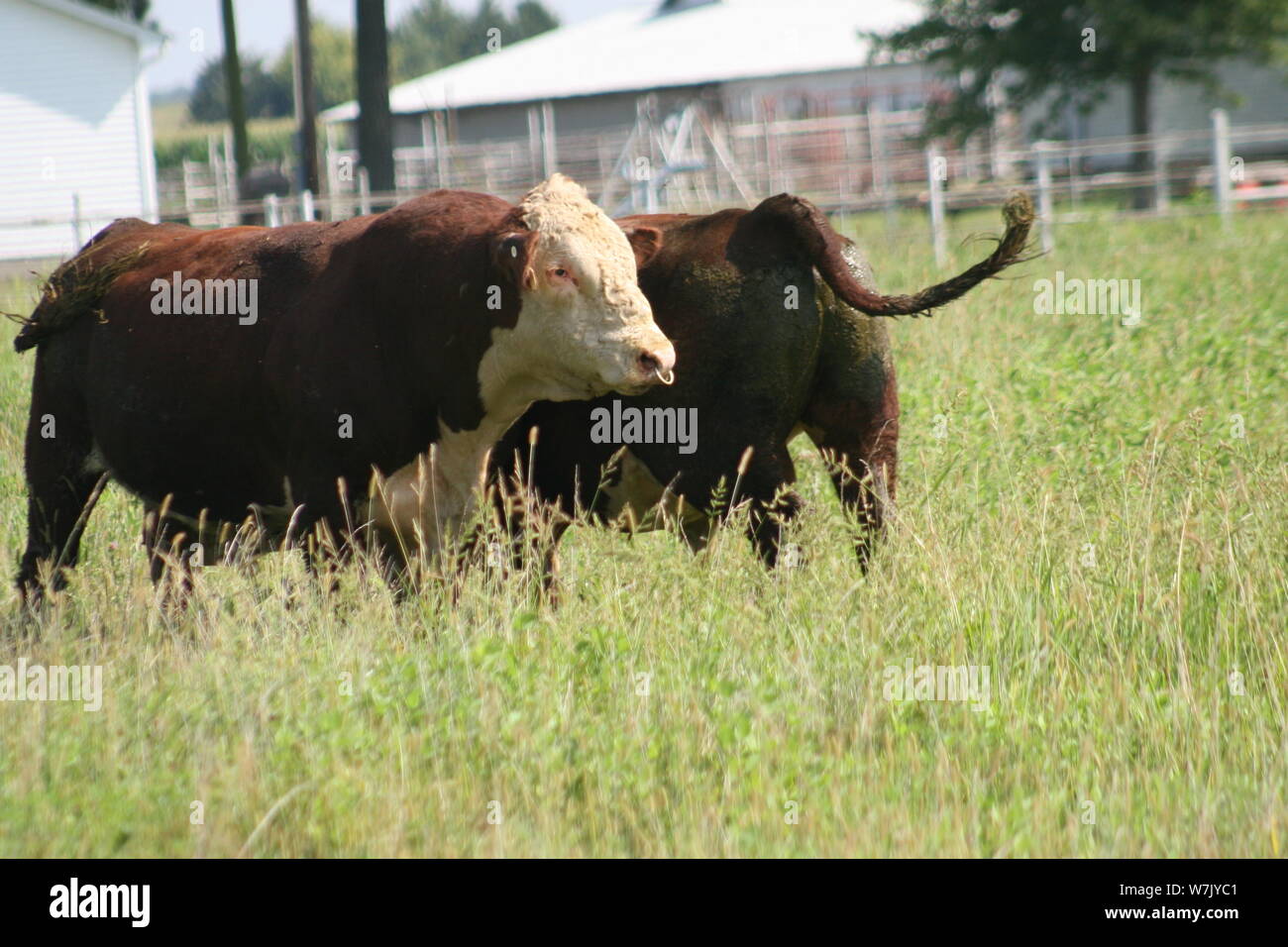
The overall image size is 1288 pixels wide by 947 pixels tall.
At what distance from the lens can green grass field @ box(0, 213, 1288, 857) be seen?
3.67m

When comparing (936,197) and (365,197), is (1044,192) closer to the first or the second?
(936,197)

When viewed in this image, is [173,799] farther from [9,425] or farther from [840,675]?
[9,425]

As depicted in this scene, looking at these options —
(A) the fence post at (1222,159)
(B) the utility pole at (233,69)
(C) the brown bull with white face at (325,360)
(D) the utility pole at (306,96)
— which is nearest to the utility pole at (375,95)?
(D) the utility pole at (306,96)

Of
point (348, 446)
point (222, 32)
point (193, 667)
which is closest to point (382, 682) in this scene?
point (193, 667)

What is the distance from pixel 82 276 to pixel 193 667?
8.59ft

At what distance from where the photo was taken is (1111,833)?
3721 mm

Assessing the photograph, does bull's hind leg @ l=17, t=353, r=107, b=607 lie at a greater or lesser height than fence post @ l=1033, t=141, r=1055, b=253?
lesser

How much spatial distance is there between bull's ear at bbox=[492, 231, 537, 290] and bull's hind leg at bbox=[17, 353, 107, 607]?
7.45ft

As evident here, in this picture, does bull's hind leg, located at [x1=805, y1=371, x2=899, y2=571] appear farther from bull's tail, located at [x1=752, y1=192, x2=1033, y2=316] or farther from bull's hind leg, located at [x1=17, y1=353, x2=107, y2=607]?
bull's hind leg, located at [x1=17, y1=353, x2=107, y2=607]

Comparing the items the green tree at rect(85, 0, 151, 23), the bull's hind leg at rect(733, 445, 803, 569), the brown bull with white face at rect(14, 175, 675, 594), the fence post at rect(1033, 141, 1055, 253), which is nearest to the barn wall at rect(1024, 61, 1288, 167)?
the fence post at rect(1033, 141, 1055, 253)

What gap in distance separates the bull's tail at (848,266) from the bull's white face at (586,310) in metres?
0.71

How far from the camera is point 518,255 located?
510 cm

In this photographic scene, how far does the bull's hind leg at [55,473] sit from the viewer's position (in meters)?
6.31

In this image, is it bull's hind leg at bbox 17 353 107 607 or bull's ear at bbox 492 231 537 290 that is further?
bull's hind leg at bbox 17 353 107 607
